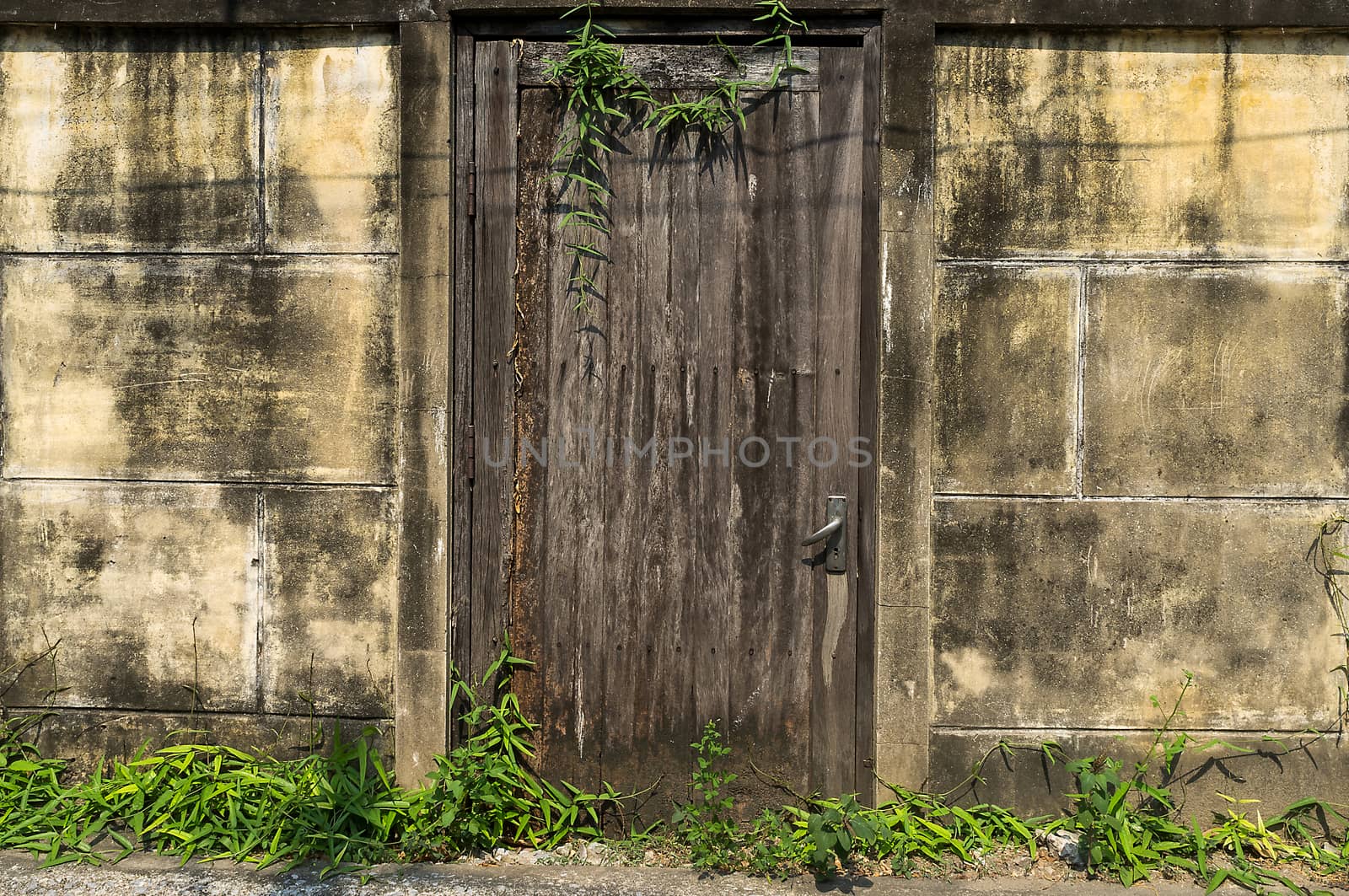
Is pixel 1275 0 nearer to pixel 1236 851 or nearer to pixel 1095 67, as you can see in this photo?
pixel 1095 67

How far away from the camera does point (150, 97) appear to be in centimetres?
319

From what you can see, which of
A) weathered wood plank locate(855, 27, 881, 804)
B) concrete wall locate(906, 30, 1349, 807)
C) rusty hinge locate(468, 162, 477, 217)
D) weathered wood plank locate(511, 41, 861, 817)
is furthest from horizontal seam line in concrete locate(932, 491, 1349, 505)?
rusty hinge locate(468, 162, 477, 217)

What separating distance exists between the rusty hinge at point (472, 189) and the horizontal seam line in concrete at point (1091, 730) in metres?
2.43

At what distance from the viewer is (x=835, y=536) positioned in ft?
10.3

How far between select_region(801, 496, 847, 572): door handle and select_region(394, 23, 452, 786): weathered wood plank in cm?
132

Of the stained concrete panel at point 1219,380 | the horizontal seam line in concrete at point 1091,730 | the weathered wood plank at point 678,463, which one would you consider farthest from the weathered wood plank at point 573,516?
the stained concrete panel at point 1219,380

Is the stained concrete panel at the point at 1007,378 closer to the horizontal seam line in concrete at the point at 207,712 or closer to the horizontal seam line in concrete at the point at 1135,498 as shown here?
the horizontal seam line in concrete at the point at 1135,498

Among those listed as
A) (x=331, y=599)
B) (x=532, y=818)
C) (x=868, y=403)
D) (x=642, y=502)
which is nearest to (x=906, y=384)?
(x=868, y=403)

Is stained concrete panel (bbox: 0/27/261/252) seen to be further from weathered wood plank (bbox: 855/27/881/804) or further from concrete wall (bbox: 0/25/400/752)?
weathered wood plank (bbox: 855/27/881/804)

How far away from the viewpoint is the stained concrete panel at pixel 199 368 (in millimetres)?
3172

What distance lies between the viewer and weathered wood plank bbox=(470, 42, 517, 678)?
3141 millimetres

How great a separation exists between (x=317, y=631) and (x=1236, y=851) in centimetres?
323

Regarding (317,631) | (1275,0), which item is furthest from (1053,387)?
(317,631)

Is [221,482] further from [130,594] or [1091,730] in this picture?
[1091,730]
